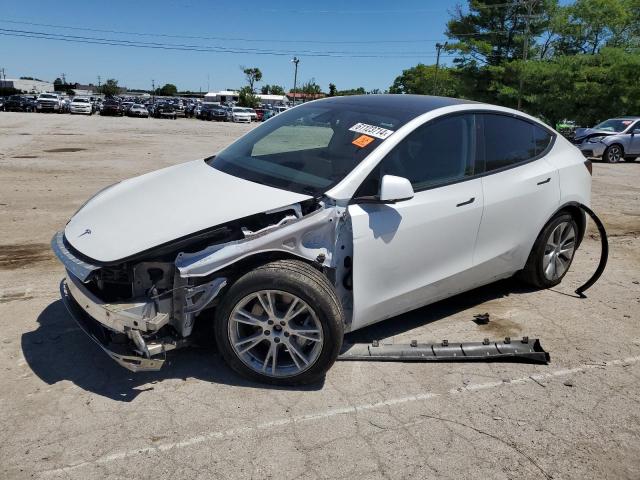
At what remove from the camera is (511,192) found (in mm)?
4152

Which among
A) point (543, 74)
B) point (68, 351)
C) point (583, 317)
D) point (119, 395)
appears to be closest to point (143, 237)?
point (119, 395)

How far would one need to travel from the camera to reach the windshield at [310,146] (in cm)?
353

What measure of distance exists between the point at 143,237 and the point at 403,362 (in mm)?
1872

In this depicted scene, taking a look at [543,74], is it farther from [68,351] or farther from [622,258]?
[68,351]

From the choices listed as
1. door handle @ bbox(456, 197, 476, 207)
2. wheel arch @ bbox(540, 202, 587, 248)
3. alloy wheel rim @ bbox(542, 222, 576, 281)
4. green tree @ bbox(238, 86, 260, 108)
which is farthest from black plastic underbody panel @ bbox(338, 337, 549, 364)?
green tree @ bbox(238, 86, 260, 108)

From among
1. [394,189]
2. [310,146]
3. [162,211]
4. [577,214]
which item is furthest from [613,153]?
[162,211]

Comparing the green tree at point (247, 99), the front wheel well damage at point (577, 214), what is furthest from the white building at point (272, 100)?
the front wheel well damage at point (577, 214)

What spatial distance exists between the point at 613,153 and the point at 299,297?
697 inches

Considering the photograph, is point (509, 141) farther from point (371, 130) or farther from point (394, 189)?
point (394, 189)

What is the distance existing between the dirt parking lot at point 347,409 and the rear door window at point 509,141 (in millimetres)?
1268

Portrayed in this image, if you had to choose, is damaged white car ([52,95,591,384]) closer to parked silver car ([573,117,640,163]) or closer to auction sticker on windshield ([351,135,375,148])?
auction sticker on windshield ([351,135,375,148])

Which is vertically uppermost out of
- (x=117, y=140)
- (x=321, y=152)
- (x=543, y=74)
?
(x=543, y=74)

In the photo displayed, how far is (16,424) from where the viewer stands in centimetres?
280

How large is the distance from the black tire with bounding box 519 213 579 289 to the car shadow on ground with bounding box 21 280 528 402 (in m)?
1.18
